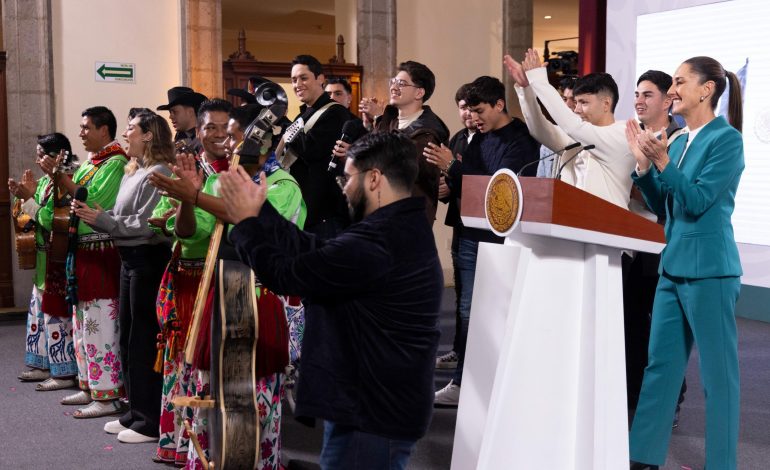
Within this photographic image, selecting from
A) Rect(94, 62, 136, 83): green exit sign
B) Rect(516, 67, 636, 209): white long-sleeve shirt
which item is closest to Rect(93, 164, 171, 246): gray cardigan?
Rect(516, 67, 636, 209): white long-sleeve shirt

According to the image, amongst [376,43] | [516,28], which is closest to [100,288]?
[376,43]

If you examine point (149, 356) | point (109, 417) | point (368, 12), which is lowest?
point (109, 417)

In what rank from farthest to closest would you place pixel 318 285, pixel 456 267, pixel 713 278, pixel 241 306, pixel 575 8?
pixel 575 8 < pixel 456 267 < pixel 713 278 < pixel 241 306 < pixel 318 285

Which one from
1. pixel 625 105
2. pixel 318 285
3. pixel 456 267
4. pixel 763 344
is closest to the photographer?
pixel 318 285

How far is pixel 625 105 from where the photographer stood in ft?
23.4

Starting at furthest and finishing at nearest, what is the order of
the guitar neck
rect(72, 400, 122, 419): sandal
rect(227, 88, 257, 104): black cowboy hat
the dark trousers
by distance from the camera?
rect(72, 400, 122, 419): sandal
the dark trousers
rect(227, 88, 257, 104): black cowboy hat
the guitar neck

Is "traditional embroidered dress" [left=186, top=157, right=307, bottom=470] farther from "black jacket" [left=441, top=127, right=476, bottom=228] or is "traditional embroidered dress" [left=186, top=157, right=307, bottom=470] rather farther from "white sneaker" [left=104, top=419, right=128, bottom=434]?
"black jacket" [left=441, top=127, right=476, bottom=228]

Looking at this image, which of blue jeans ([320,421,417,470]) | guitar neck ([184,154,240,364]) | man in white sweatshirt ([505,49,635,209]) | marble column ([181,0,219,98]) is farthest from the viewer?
marble column ([181,0,219,98])

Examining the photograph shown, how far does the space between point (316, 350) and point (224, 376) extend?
781mm

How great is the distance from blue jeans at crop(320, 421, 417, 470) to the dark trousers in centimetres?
238

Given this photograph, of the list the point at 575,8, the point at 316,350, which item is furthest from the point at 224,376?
the point at 575,8

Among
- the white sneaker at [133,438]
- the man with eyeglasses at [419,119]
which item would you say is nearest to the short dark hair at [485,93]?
the man with eyeglasses at [419,119]

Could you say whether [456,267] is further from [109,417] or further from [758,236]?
[758,236]

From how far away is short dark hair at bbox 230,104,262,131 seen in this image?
3.07 meters
